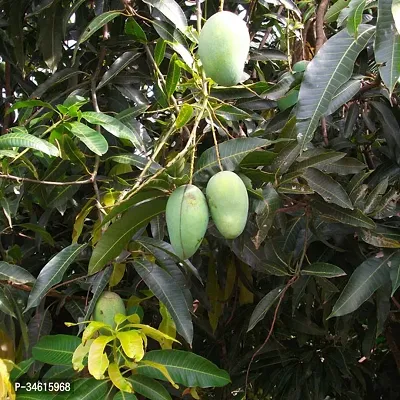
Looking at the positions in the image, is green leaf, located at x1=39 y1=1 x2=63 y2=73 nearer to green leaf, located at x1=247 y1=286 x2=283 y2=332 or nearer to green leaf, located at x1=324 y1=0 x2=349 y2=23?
green leaf, located at x1=324 y1=0 x2=349 y2=23

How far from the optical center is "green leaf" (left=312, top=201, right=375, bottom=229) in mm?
1224

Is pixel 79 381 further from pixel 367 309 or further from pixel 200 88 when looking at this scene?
pixel 367 309

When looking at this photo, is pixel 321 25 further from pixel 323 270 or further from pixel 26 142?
pixel 26 142

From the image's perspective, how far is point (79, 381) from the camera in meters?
1.11

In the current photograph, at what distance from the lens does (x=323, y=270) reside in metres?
1.30

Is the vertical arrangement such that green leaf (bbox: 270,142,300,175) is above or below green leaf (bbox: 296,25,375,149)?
below

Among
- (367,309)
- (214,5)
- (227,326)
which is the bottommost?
(227,326)

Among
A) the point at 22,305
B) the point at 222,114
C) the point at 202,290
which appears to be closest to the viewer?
the point at 222,114

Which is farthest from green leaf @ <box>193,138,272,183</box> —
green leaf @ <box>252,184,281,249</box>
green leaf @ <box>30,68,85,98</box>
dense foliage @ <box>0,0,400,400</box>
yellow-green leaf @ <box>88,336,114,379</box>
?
green leaf @ <box>30,68,85,98</box>

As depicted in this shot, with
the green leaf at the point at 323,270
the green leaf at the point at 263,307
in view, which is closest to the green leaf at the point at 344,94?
the green leaf at the point at 323,270

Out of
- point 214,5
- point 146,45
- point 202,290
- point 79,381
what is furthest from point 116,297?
point 214,5

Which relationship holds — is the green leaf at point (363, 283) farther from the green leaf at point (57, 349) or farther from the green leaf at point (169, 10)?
the green leaf at point (169, 10)

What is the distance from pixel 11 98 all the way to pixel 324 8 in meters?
1.06

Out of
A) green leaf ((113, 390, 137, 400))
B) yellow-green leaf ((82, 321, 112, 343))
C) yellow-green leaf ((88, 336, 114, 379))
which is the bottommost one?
green leaf ((113, 390, 137, 400))
